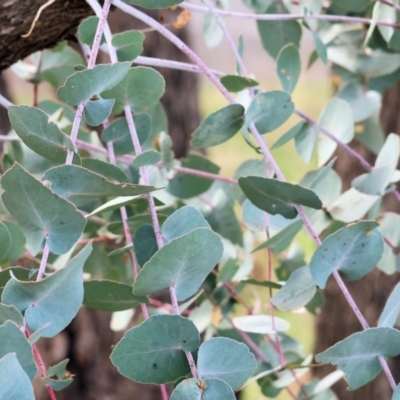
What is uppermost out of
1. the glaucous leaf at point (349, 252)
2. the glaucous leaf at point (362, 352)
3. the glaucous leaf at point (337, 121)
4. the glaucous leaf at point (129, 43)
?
the glaucous leaf at point (129, 43)

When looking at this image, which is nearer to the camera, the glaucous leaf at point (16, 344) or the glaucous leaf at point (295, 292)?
the glaucous leaf at point (16, 344)

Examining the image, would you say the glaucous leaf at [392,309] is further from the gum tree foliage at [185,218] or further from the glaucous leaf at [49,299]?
the glaucous leaf at [49,299]

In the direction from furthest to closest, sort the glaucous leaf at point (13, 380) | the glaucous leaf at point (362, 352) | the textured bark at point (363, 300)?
the textured bark at point (363, 300) → the glaucous leaf at point (362, 352) → the glaucous leaf at point (13, 380)

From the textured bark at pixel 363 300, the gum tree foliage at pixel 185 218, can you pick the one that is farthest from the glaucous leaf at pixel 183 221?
the textured bark at pixel 363 300

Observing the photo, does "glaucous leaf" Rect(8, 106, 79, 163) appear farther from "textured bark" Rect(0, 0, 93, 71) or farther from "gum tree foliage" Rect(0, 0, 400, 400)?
"textured bark" Rect(0, 0, 93, 71)

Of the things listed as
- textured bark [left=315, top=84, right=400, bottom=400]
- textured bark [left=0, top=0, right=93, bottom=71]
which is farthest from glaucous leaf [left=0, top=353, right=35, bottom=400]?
textured bark [left=315, top=84, right=400, bottom=400]

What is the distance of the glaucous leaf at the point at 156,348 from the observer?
333 mm

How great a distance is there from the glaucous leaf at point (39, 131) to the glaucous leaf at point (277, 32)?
16.2 inches

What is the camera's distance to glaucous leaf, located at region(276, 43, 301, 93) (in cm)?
56

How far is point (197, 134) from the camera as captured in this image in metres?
0.46

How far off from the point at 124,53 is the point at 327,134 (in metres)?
0.22

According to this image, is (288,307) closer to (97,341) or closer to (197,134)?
(197,134)

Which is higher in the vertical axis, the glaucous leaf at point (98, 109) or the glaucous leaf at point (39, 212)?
the glaucous leaf at point (98, 109)

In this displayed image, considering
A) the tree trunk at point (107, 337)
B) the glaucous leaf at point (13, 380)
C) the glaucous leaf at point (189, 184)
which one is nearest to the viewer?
the glaucous leaf at point (13, 380)
